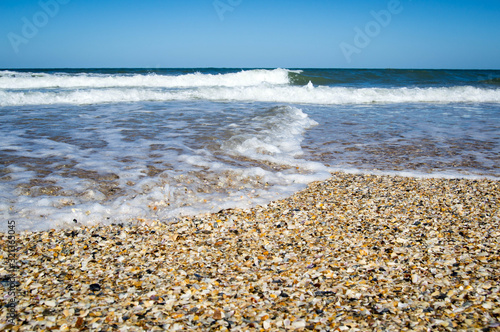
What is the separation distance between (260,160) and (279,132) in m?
2.20

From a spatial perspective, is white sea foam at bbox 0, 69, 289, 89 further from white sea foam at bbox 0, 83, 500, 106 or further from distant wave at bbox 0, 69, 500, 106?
white sea foam at bbox 0, 83, 500, 106

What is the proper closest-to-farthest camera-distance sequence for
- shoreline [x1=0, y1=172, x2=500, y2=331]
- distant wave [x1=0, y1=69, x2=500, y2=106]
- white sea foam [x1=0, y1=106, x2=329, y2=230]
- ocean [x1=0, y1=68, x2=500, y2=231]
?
shoreline [x1=0, y1=172, x2=500, y2=331], white sea foam [x1=0, y1=106, x2=329, y2=230], ocean [x1=0, y1=68, x2=500, y2=231], distant wave [x1=0, y1=69, x2=500, y2=106]

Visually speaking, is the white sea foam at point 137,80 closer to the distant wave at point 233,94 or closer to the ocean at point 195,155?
the distant wave at point 233,94

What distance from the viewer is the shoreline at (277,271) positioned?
1921 mm

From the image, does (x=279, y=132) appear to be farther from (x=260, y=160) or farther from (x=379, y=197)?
(x=379, y=197)

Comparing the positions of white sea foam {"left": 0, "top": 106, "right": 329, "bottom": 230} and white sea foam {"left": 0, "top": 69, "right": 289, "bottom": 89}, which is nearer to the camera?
white sea foam {"left": 0, "top": 106, "right": 329, "bottom": 230}

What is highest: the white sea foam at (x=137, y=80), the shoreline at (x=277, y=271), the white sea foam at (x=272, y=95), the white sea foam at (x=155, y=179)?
the white sea foam at (x=137, y=80)

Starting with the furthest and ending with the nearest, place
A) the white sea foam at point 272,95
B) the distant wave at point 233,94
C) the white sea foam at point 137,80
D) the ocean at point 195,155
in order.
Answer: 1. the white sea foam at point 137,80
2. the white sea foam at point 272,95
3. the distant wave at point 233,94
4. the ocean at point 195,155

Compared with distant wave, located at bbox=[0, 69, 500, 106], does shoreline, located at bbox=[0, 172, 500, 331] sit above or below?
below

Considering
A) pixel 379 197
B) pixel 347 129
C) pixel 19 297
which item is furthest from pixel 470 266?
pixel 347 129

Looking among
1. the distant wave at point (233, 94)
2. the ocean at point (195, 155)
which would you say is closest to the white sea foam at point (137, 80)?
the distant wave at point (233, 94)

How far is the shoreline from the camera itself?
192 cm

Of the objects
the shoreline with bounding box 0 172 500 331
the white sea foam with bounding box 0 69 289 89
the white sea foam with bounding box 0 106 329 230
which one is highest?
the white sea foam with bounding box 0 69 289 89

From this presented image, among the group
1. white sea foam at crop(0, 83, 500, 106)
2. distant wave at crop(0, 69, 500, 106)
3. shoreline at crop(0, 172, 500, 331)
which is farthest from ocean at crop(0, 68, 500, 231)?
white sea foam at crop(0, 83, 500, 106)
